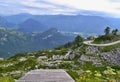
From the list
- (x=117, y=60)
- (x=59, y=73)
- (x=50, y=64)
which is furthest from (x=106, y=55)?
(x=59, y=73)

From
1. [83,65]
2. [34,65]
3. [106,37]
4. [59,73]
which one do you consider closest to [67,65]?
[83,65]

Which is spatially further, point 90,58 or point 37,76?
point 90,58

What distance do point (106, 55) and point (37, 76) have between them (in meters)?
93.1

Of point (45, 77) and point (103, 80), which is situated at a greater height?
point (45, 77)

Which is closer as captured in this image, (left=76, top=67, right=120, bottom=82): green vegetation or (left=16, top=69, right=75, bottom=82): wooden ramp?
(left=16, top=69, right=75, bottom=82): wooden ramp

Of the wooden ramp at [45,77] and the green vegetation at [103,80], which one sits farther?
the green vegetation at [103,80]

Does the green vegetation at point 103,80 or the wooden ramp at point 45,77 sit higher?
the wooden ramp at point 45,77

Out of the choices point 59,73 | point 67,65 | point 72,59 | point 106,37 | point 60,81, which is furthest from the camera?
point 106,37

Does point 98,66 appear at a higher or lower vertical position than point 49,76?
lower

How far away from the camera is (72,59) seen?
422 feet

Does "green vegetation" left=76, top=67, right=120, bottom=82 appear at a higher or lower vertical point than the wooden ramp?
lower

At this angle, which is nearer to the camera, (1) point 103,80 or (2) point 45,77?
(2) point 45,77

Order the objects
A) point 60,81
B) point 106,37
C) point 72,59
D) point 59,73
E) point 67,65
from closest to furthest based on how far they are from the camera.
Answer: point 60,81, point 59,73, point 67,65, point 72,59, point 106,37

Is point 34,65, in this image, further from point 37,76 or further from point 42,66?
point 37,76
